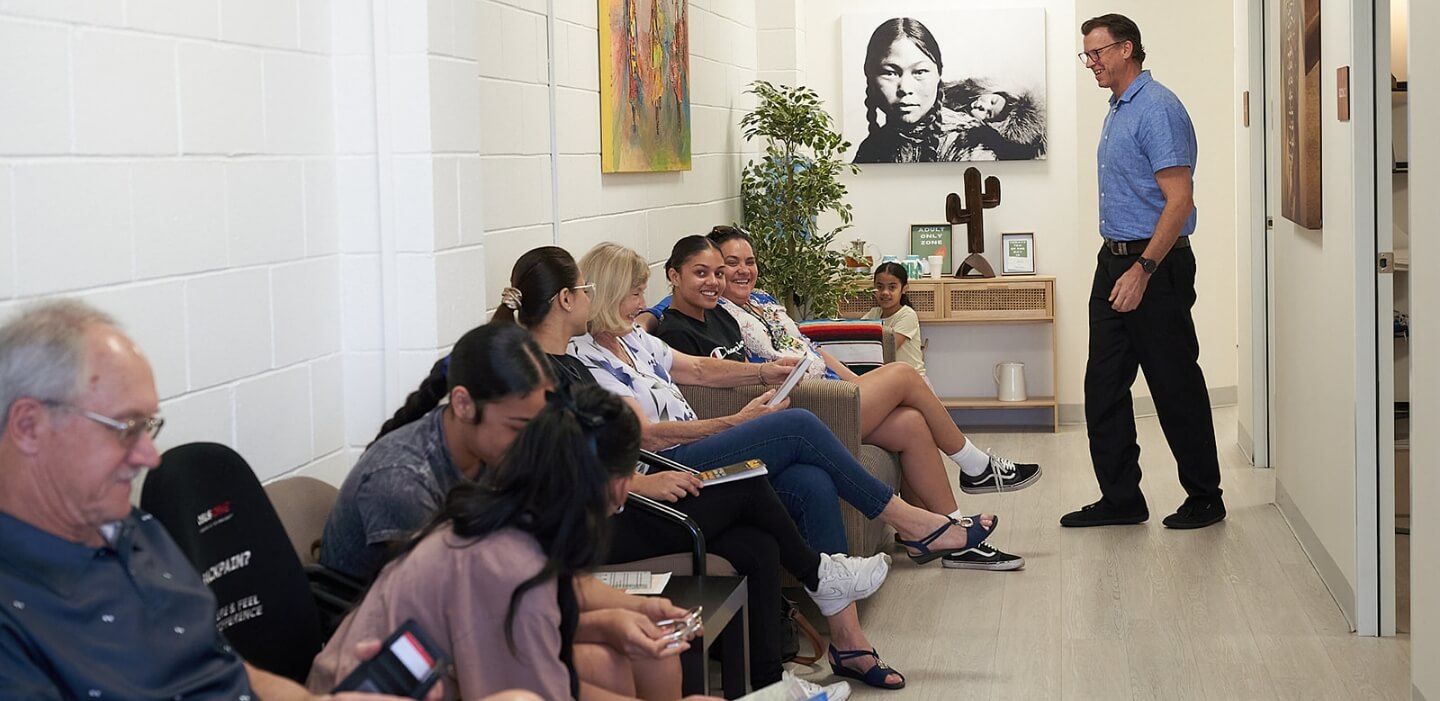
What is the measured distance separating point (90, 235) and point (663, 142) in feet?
11.5

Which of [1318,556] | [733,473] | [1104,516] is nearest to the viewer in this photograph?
[733,473]

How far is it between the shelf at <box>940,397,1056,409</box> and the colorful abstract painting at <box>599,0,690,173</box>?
2.52 m

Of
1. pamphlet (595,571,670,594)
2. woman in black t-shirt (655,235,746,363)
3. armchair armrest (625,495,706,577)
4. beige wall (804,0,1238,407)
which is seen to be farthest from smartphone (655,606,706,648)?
beige wall (804,0,1238,407)

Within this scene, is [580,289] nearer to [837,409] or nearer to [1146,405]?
[837,409]

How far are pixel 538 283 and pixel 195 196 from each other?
1.08 metres

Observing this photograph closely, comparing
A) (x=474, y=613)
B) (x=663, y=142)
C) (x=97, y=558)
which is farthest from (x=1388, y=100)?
(x=97, y=558)

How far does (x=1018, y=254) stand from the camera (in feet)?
25.7

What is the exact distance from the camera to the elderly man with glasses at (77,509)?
174 centimetres

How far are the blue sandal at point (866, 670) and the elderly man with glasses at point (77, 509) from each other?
2.29 metres

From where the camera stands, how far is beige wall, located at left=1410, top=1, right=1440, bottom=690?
10.5ft

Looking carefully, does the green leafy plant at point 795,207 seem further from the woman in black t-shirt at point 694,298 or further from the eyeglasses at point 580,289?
the eyeglasses at point 580,289

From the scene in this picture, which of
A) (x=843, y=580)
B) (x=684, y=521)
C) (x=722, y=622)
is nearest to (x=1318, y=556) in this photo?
(x=843, y=580)

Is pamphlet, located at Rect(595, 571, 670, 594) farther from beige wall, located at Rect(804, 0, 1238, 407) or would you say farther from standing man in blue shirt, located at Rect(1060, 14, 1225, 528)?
beige wall, located at Rect(804, 0, 1238, 407)

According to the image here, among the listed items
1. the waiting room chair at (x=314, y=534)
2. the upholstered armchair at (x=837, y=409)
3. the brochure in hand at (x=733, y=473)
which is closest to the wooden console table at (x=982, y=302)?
the upholstered armchair at (x=837, y=409)
